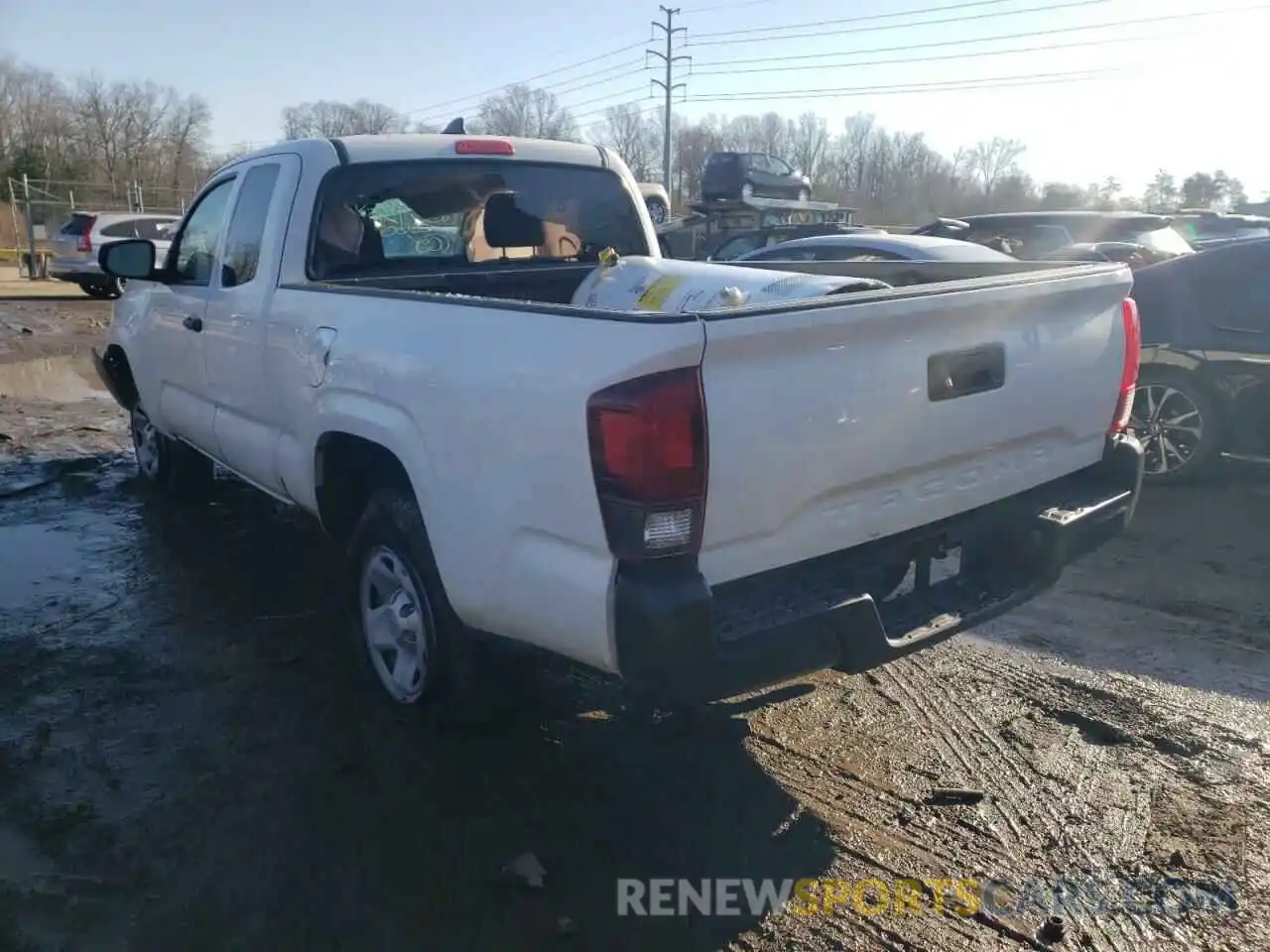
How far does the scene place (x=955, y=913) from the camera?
2801mm

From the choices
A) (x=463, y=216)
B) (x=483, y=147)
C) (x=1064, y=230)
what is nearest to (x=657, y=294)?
(x=463, y=216)

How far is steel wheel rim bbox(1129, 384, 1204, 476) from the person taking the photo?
6.70 meters

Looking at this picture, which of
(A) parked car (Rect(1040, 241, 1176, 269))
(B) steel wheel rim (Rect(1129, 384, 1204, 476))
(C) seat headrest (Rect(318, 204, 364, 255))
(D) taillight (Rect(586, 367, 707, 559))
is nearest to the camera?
(D) taillight (Rect(586, 367, 707, 559))

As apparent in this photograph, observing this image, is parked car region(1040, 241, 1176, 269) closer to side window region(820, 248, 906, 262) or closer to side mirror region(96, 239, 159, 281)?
side window region(820, 248, 906, 262)

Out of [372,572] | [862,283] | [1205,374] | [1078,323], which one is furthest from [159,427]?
[1205,374]

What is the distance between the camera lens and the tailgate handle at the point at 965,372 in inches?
122

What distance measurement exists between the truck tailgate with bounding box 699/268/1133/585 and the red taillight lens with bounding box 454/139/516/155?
2.64 metres

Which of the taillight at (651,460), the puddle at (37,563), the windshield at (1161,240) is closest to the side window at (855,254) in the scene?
the windshield at (1161,240)

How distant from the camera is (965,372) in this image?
3195 mm

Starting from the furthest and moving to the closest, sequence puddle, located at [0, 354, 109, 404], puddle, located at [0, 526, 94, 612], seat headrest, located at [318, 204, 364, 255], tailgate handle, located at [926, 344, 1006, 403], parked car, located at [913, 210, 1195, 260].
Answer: parked car, located at [913, 210, 1195, 260] → puddle, located at [0, 354, 109, 404] → puddle, located at [0, 526, 94, 612] → seat headrest, located at [318, 204, 364, 255] → tailgate handle, located at [926, 344, 1006, 403]

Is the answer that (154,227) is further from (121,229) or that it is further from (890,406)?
(890,406)

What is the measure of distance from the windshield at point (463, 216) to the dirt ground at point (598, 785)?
170 cm

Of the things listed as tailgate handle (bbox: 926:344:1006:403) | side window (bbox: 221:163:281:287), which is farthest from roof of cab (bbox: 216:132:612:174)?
tailgate handle (bbox: 926:344:1006:403)

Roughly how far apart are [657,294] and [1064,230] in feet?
30.8
